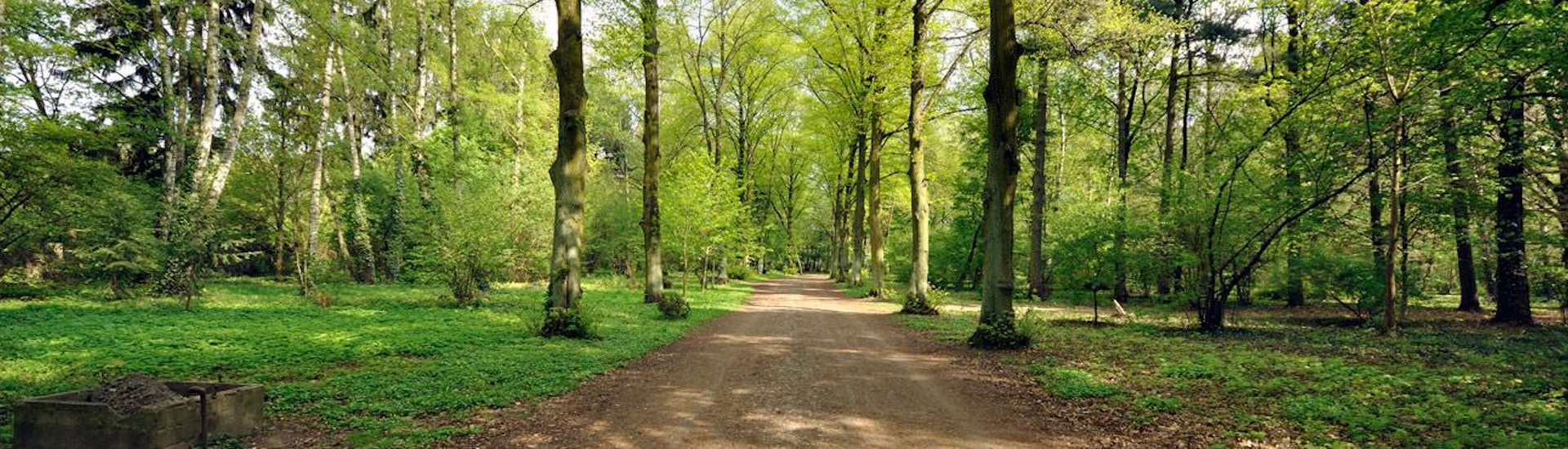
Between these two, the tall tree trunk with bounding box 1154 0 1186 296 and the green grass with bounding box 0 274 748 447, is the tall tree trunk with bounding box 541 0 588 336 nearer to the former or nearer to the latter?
the green grass with bounding box 0 274 748 447

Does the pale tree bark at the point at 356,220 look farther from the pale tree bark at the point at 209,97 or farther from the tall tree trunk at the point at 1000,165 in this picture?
the tall tree trunk at the point at 1000,165

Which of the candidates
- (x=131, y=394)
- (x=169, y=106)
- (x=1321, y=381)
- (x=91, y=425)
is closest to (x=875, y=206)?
(x=1321, y=381)

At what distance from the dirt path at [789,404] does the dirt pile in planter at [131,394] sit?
2132 millimetres

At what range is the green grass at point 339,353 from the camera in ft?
19.6

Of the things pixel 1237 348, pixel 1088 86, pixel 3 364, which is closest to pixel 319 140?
pixel 3 364

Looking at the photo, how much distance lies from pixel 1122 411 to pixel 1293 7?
15.4 metres

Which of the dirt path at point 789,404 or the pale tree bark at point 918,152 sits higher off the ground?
the pale tree bark at point 918,152

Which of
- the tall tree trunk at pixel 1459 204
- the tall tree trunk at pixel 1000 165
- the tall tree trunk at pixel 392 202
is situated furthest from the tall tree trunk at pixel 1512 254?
the tall tree trunk at pixel 392 202

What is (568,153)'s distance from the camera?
11352 mm

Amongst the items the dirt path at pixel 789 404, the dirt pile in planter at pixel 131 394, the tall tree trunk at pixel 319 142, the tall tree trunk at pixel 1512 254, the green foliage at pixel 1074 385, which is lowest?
the dirt path at pixel 789 404

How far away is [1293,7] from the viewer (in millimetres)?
15508

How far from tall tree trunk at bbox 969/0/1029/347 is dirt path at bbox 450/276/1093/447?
1.26 m

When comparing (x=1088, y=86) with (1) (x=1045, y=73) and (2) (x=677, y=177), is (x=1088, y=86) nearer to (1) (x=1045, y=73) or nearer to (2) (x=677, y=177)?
(1) (x=1045, y=73)

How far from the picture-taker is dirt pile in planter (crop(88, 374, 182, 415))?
437 centimetres
